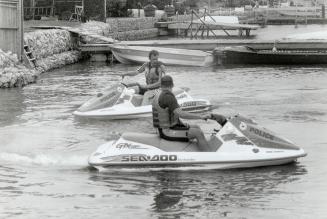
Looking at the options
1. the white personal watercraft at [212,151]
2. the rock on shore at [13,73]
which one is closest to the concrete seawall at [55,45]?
the rock on shore at [13,73]

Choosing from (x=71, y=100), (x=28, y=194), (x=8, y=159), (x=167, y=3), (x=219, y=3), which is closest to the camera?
(x=28, y=194)

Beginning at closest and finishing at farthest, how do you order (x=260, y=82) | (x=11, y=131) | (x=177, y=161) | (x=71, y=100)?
1. (x=177, y=161)
2. (x=11, y=131)
3. (x=71, y=100)
4. (x=260, y=82)

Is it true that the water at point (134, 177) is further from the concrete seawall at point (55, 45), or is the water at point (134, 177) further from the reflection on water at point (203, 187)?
the concrete seawall at point (55, 45)

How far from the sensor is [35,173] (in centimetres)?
1288

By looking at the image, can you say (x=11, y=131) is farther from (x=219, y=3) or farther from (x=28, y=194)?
(x=219, y=3)

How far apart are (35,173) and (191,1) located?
8610 cm

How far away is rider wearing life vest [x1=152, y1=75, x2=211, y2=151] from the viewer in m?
12.6

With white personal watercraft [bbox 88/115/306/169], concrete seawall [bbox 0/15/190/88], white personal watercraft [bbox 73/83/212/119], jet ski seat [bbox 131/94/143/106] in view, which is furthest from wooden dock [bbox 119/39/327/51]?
white personal watercraft [bbox 88/115/306/169]

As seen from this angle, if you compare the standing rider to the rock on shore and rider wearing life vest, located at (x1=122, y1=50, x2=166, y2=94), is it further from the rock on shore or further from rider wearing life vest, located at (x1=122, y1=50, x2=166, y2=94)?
the rock on shore

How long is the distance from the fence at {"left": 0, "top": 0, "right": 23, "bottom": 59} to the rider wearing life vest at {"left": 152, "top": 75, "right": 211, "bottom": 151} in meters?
17.0

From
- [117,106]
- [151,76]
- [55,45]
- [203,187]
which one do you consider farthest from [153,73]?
[55,45]

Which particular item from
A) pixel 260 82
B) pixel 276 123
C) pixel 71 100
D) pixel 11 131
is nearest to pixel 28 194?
pixel 11 131

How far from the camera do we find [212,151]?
42.4ft

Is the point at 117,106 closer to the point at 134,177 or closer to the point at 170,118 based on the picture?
the point at 170,118
